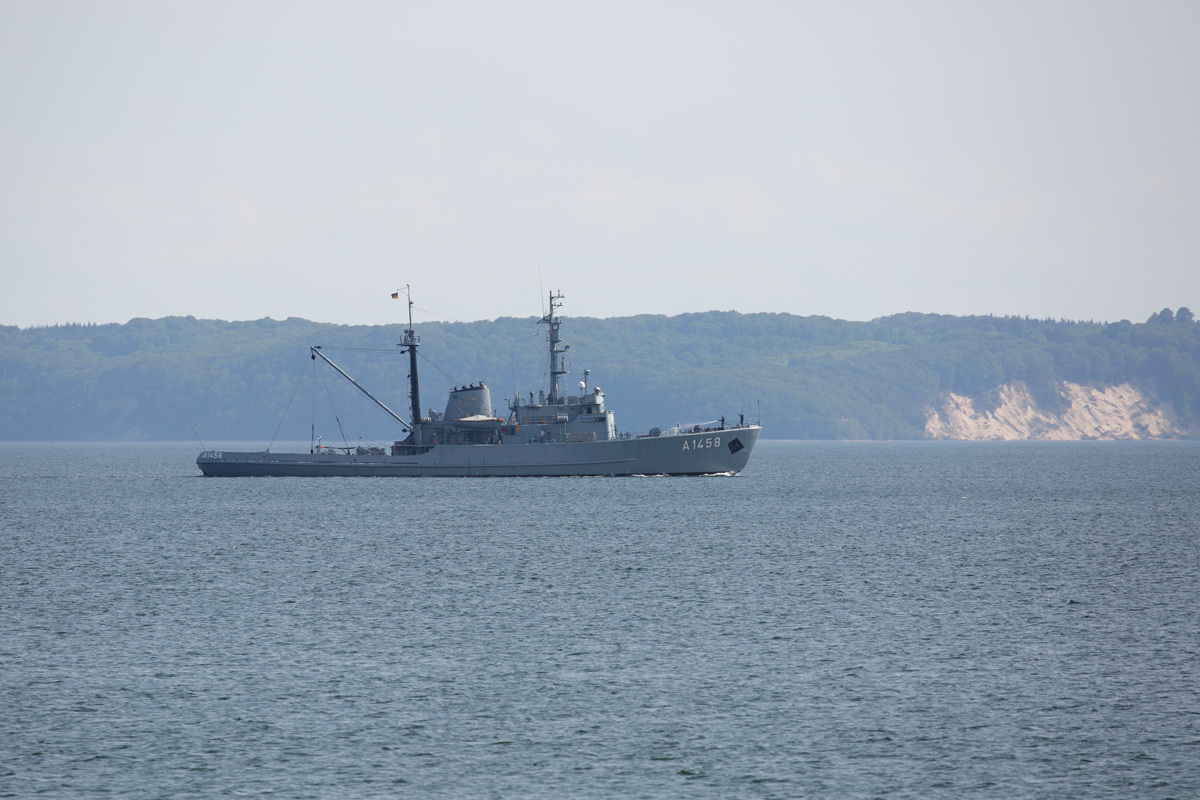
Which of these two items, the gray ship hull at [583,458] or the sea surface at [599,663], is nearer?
the sea surface at [599,663]

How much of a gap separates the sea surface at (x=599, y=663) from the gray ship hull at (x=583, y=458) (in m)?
27.3

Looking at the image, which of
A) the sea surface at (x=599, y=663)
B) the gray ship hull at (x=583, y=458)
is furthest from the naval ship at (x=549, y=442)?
the sea surface at (x=599, y=663)

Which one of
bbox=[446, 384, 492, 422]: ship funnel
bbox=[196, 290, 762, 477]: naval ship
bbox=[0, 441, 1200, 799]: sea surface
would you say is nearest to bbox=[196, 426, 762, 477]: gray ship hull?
bbox=[196, 290, 762, 477]: naval ship

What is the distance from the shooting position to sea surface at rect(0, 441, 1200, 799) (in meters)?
17.8

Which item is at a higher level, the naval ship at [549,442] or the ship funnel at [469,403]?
the ship funnel at [469,403]

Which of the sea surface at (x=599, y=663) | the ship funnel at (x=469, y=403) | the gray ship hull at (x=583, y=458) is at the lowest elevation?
the sea surface at (x=599, y=663)

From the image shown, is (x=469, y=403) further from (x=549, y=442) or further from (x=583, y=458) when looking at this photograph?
(x=583, y=458)

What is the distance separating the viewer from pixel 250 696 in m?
22.1

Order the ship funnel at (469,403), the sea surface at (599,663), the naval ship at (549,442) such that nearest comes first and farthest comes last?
the sea surface at (599,663) → the naval ship at (549,442) → the ship funnel at (469,403)

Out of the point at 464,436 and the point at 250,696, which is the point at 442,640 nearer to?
the point at 250,696

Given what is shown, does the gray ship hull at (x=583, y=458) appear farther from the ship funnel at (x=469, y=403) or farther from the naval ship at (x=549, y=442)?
the ship funnel at (x=469, y=403)

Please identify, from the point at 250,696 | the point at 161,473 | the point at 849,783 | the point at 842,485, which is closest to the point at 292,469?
the point at 161,473

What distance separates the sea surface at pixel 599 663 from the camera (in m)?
17.8

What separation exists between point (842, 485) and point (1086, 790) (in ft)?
261
